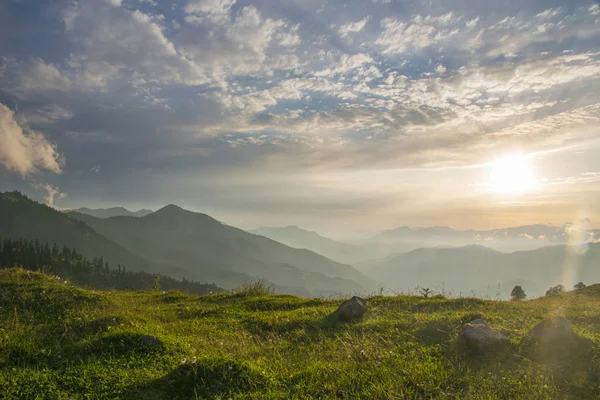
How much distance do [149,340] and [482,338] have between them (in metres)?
9.31

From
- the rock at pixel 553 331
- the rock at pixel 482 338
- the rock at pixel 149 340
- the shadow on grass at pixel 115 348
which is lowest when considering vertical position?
the shadow on grass at pixel 115 348

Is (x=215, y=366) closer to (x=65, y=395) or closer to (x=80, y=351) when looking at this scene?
(x=65, y=395)

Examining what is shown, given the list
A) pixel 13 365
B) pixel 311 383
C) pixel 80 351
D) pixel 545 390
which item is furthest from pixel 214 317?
pixel 545 390

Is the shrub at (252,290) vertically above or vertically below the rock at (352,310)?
below

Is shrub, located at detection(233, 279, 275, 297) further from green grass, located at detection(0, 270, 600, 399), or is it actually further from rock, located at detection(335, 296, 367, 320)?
rock, located at detection(335, 296, 367, 320)

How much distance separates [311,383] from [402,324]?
5.92 meters

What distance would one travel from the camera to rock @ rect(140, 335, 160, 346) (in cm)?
960

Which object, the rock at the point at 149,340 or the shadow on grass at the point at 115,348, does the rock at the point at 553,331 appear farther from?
the rock at the point at 149,340

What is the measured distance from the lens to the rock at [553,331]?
891 cm

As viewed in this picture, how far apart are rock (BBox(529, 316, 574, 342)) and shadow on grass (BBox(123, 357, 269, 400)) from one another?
24.7 ft

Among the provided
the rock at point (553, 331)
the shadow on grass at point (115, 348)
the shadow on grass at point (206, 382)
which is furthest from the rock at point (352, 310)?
the shadow on grass at point (115, 348)

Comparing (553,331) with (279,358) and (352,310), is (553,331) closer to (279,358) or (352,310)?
(352,310)

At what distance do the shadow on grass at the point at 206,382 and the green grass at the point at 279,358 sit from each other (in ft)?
0.08

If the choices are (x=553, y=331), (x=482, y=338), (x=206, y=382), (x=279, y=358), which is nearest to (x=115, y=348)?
(x=206, y=382)
